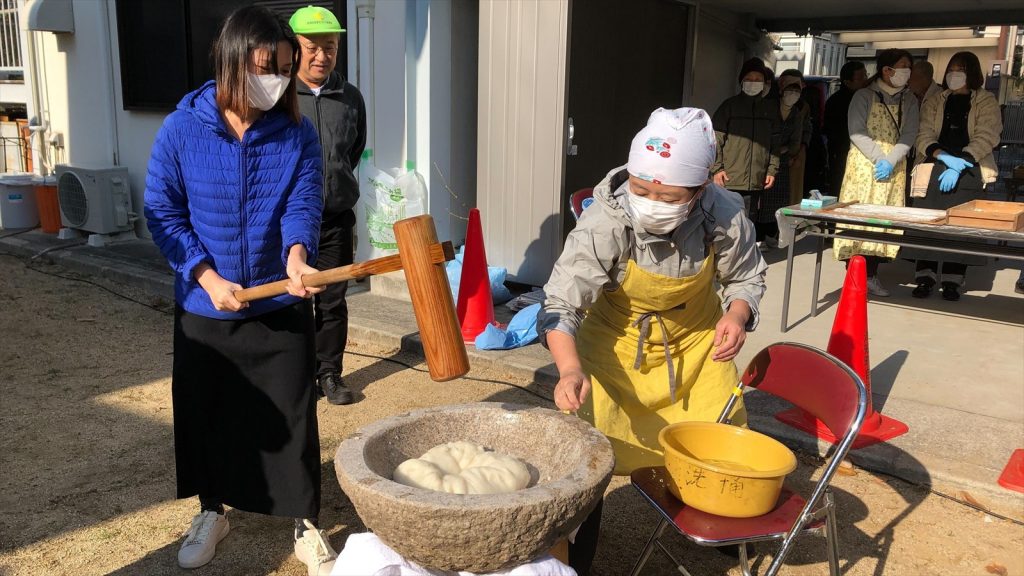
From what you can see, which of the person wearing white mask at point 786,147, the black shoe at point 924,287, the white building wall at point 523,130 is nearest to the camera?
the white building wall at point 523,130

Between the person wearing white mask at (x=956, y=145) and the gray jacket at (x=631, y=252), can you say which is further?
the person wearing white mask at (x=956, y=145)

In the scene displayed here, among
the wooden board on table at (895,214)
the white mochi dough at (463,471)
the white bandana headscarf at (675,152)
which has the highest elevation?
the white bandana headscarf at (675,152)

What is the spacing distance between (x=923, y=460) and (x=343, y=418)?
2.87 metres

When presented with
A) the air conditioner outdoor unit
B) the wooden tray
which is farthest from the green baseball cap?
the air conditioner outdoor unit

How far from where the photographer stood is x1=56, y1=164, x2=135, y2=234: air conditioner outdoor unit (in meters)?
8.36

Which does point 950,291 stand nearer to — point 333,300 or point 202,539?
point 333,300

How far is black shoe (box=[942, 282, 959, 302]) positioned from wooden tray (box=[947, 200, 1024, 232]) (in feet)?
4.79

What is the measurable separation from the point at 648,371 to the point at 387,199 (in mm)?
3788

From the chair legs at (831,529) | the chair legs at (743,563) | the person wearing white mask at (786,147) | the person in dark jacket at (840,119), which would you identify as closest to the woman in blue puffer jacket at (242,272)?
the chair legs at (743,563)

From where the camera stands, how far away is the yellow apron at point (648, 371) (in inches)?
113

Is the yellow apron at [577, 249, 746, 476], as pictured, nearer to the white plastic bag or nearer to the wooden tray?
the wooden tray

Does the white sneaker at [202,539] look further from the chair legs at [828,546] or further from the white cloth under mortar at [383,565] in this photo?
the chair legs at [828,546]

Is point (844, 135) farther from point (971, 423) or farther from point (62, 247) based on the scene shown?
point (62, 247)

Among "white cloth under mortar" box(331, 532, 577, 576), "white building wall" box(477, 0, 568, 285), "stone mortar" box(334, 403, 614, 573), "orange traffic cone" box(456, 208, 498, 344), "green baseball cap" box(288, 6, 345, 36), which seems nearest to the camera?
"stone mortar" box(334, 403, 614, 573)
